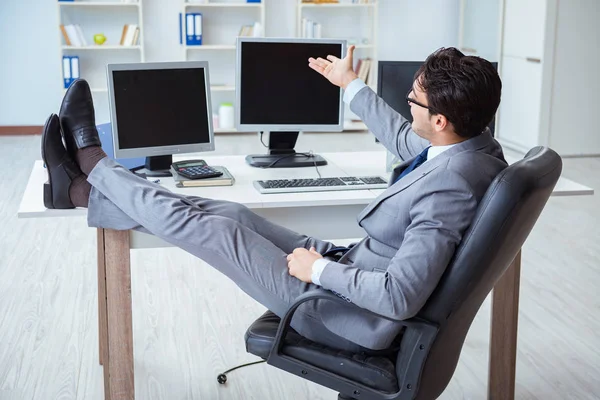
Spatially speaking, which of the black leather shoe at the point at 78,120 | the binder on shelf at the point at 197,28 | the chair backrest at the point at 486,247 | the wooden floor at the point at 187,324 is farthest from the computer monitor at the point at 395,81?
the binder on shelf at the point at 197,28

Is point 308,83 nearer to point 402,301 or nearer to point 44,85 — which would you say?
point 402,301

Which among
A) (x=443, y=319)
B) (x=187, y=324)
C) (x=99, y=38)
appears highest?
(x=99, y=38)

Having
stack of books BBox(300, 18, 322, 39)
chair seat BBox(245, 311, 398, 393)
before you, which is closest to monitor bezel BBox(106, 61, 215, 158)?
chair seat BBox(245, 311, 398, 393)

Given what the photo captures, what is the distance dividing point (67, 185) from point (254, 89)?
0.99 m

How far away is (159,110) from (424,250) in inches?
60.1

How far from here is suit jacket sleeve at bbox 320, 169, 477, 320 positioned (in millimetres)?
1648

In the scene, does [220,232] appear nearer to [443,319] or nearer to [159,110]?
[443,319]

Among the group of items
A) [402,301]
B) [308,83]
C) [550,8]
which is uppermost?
[550,8]

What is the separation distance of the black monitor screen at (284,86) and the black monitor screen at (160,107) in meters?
0.20

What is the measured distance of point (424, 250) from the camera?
5.42 ft

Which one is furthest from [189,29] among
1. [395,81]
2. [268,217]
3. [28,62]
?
[268,217]

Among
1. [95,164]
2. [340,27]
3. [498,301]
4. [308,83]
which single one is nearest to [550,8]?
[340,27]

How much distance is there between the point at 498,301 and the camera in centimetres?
249

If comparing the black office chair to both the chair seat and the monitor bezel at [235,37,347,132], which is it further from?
the monitor bezel at [235,37,347,132]
